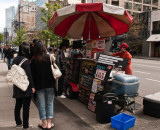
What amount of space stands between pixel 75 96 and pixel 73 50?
1729mm

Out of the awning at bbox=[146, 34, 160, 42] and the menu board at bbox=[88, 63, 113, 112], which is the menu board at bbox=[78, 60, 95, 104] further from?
the awning at bbox=[146, 34, 160, 42]

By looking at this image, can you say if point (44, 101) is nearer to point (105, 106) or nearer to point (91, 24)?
point (105, 106)

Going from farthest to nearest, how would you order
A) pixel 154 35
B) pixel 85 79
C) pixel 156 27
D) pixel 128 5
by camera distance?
1. pixel 128 5
2. pixel 156 27
3. pixel 154 35
4. pixel 85 79

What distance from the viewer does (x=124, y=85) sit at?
439 centimetres

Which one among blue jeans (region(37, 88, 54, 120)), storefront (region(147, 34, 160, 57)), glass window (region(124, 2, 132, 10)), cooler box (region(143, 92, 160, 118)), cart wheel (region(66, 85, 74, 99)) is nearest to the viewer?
blue jeans (region(37, 88, 54, 120))

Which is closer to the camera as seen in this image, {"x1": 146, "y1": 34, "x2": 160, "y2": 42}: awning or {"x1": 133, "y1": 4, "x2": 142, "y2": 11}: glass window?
{"x1": 146, "y1": 34, "x2": 160, "y2": 42}: awning

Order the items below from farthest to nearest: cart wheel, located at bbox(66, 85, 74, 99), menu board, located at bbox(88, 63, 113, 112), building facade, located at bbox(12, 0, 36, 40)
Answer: building facade, located at bbox(12, 0, 36, 40) → cart wheel, located at bbox(66, 85, 74, 99) → menu board, located at bbox(88, 63, 113, 112)

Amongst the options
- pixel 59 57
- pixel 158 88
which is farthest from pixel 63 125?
pixel 158 88

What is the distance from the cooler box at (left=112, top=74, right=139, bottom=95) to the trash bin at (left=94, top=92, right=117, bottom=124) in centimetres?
39

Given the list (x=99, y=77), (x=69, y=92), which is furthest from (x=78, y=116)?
(x=69, y=92)

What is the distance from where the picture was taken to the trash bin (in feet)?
13.2

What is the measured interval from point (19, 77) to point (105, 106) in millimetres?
2011

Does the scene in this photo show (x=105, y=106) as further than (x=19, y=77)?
Yes

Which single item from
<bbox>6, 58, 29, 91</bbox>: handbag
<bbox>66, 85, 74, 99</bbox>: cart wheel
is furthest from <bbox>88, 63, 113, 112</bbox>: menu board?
<bbox>6, 58, 29, 91</bbox>: handbag
